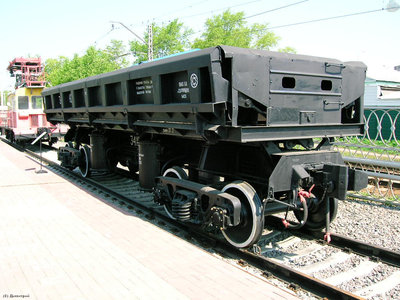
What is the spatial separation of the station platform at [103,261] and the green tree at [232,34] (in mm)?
43029

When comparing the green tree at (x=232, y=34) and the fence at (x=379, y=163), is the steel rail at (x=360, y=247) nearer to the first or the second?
the fence at (x=379, y=163)

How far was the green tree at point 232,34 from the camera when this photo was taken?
48841mm

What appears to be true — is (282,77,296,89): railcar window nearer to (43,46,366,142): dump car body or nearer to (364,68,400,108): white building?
(43,46,366,142): dump car body

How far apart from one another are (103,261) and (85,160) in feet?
20.6

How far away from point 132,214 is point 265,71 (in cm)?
383

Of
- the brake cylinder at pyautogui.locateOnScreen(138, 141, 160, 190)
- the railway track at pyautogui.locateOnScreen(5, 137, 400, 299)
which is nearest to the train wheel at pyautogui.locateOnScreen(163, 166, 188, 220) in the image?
the railway track at pyautogui.locateOnScreen(5, 137, 400, 299)

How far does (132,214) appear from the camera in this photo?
7055 millimetres

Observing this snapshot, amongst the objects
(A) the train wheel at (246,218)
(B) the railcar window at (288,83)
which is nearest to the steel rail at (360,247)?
(A) the train wheel at (246,218)

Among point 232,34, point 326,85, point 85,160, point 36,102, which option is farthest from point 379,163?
point 232,34

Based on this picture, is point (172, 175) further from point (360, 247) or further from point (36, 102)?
point (36, 102)

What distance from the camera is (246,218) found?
5008 millimetres

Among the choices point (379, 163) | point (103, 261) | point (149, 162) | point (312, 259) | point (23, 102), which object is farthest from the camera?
point (23, 102)

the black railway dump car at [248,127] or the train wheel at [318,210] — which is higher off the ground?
the black railway dump car at [248,127]

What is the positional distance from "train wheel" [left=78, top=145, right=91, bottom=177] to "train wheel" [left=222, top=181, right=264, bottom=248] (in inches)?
242
